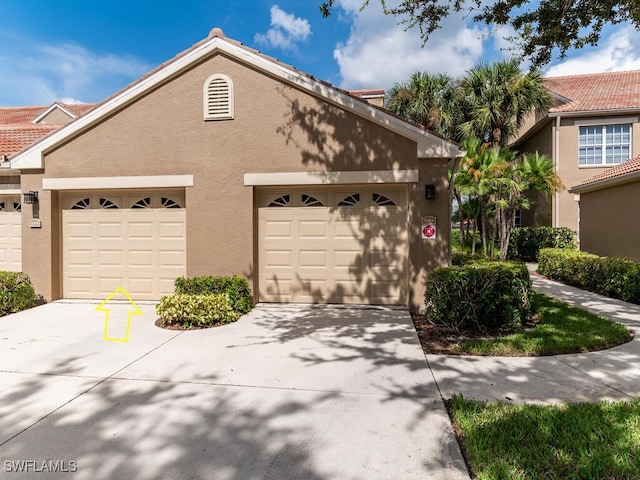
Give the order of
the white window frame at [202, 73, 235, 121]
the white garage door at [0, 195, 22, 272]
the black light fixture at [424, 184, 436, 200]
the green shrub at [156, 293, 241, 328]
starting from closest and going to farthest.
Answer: the green shrub at [156, 293, 241, 328], the black light fixture at [424, 184, 436, 200], the white window frame at [202, 73, 235, 121], the white garage door at [0, 195, 22, 272]

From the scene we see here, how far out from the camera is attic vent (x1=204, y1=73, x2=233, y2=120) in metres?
7.75

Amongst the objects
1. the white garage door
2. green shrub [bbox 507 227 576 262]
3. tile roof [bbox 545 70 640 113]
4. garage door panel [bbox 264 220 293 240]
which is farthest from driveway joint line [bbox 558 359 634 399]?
tile roof [bbox 545 70 640 113]

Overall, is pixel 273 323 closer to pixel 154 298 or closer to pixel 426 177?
pixel 154 298

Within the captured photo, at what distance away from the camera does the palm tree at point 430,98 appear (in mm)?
21031

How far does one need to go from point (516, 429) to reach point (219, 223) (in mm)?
6367

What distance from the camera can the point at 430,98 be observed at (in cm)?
2148

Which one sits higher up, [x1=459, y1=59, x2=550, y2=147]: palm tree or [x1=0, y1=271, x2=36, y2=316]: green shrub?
[x1=459, y1=59, x2=550, y2=147]: palm tree

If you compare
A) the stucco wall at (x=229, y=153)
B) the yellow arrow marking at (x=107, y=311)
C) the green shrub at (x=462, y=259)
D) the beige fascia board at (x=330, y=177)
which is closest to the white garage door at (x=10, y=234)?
the stucco wall at (x=229, y=153)

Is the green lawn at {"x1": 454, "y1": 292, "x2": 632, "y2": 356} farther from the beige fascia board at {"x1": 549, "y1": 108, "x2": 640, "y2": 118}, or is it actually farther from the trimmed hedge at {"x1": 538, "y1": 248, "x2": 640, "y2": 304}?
the beige fascia board at {"x1": 549, "y1": 108, "x2": 640, "y2": 118}

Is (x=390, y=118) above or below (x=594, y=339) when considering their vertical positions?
above

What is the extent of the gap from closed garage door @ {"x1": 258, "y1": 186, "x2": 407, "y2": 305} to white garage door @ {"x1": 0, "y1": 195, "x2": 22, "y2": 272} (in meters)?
6.09

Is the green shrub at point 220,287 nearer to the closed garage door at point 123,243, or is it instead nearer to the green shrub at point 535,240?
the closed garage door at point 123,243

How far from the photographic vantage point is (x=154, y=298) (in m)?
8.31

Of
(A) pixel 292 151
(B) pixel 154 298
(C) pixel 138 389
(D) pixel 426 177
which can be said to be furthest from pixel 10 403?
(D) pixel 426 177
